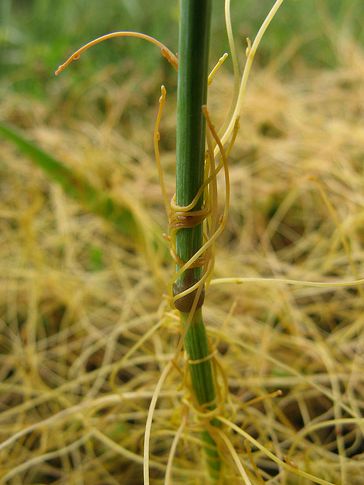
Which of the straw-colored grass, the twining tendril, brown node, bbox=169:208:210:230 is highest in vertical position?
the twining tendril

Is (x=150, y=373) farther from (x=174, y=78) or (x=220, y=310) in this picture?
(x=174, y=78)

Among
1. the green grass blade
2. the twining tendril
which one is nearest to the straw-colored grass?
the green grass blade

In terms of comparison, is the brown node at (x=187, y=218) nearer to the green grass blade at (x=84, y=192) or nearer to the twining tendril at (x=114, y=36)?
the twining tendril at (x=114, y=36)

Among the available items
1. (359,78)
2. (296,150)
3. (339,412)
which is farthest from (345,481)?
(359,78)

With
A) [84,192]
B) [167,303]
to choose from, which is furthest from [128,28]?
[167,303]

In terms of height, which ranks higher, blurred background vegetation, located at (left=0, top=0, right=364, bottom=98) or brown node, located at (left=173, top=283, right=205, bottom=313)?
blurred background vegetation, located at (left=0, top=0, right=364, bottom=98)

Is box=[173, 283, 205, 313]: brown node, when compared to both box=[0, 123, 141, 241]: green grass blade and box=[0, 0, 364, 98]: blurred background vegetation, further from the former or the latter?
box=[0, 0, 364, 98]: blurred background vegetation
